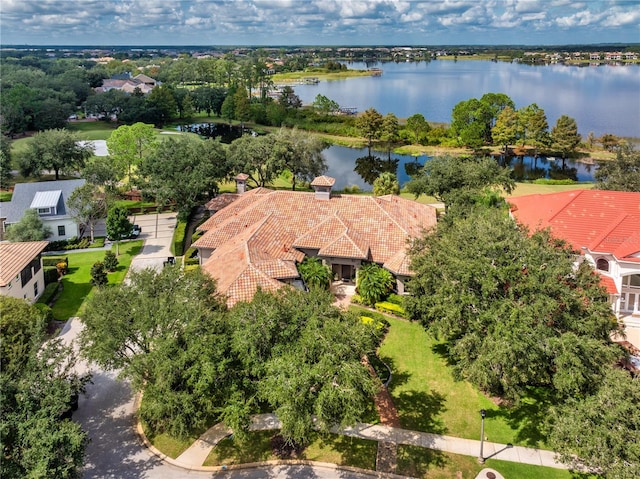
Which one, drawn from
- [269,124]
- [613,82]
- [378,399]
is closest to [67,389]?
[378,399]

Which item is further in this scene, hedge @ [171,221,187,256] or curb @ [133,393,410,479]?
hedge @ [171,221,187,256]

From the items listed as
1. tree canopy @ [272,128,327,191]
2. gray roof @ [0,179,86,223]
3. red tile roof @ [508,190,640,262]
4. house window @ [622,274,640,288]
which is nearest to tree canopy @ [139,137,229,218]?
gray roof @ [0,179,86,223]

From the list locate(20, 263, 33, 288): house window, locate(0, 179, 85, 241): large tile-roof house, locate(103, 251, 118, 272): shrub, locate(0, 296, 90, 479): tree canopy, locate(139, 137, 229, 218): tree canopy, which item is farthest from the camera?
locate(139, 137, 229, 218): tree canopy

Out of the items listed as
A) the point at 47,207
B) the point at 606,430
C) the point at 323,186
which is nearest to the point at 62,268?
the point at 47,207

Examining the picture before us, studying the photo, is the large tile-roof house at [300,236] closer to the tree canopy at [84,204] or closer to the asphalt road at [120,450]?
the asphalt road at [120,450]

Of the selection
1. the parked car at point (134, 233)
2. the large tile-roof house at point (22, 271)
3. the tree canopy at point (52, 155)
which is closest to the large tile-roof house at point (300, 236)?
the parked car at point (134, 233)

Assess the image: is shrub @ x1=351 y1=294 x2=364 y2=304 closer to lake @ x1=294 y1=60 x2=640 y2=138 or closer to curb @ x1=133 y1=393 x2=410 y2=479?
curb @ x1=133 y1=393 x2=410 y2=479

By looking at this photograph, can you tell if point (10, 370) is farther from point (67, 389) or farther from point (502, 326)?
point (502, 326)
